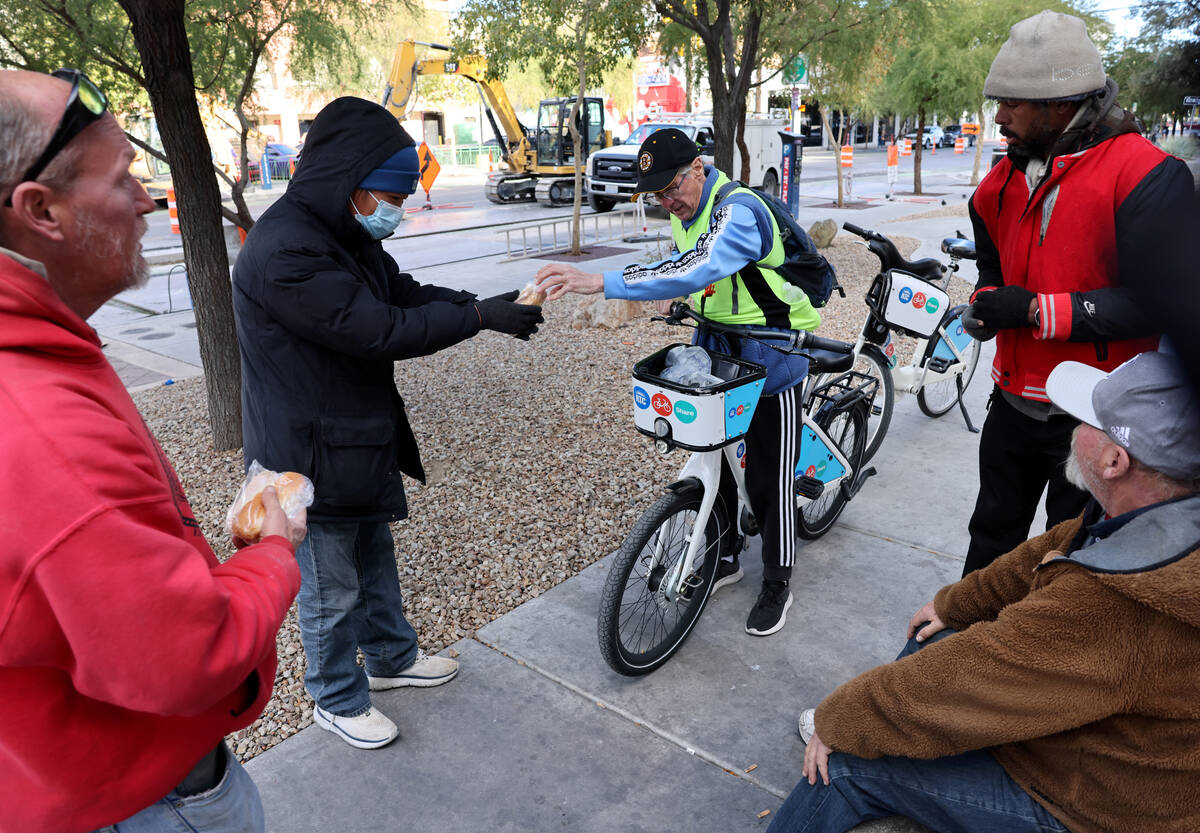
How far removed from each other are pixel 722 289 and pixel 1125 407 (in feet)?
5.91

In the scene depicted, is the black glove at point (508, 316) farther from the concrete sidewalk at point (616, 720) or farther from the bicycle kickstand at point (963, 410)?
the bicycle kickstand at point (963, 410)

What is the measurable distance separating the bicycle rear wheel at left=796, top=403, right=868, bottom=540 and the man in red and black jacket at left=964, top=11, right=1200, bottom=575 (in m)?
1.36

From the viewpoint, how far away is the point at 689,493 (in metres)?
3.25

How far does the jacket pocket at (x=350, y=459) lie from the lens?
250cm

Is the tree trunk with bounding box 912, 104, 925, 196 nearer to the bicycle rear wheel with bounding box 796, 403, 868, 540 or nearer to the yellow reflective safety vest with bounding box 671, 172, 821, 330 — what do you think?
the bicycle rear wheel with bounding box 796, 403, 868, 540

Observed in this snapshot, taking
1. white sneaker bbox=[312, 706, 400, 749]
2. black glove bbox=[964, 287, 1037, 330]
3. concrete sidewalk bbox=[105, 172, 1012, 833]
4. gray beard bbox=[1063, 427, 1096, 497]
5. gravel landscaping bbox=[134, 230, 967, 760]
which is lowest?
concrete sidewalk bbox=[105, 172, 1012, 833]

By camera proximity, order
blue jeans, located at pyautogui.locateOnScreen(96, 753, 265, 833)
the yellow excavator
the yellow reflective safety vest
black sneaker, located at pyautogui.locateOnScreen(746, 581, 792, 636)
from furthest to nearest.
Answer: the yellow excavator → black sneaker, located at pyautogui.locateOnScreen(746, 581, 792, 636) → the yellow reflective safety vest → blue jeans, located at pyautogui.locateOnScreen(96, 753, 265, 833)

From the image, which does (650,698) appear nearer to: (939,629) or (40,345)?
(939,629)

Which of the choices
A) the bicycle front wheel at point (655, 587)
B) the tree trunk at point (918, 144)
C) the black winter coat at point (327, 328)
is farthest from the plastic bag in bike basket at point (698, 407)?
the tree trunk at point (918, 144)

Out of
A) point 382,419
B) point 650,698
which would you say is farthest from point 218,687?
point 650,698

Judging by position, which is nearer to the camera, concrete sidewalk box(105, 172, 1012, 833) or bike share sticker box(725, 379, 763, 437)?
concrete sidewalk box(105, 172, 1012, 833)

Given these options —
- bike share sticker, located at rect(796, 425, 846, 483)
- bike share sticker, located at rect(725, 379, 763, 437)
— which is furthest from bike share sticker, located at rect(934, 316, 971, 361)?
bike share sticker, located at rect(725, 379, 763, 437)

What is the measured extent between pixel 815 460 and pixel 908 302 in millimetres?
1680

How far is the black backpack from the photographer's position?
3.12 m
